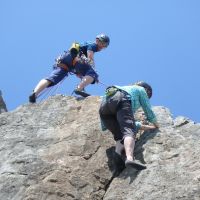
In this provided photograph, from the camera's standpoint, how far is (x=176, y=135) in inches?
451

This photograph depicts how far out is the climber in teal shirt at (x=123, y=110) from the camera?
10852mm

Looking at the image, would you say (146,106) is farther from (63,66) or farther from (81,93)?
(63,66)

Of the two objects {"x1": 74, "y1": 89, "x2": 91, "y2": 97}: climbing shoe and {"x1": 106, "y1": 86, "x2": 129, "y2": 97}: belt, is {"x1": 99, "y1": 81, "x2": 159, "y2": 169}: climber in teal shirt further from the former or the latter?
{"x1": 74, "y1": 89, "x2": 91, "y2": 97}: climbing shoe

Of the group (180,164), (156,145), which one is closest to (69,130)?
(156,145)

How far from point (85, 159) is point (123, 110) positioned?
4.42 ft

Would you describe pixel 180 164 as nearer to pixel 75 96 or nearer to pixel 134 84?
pixel 134 84

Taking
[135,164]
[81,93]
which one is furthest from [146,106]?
[81,93]

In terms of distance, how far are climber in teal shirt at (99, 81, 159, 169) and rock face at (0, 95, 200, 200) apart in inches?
19.2

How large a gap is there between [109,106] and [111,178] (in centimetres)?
151

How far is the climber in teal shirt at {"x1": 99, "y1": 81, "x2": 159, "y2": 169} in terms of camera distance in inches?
427

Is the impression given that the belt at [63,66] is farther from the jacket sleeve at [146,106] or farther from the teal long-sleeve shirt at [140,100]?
the jacket sleeve at [146,106]

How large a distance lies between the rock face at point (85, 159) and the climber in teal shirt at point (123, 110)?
1.60ft

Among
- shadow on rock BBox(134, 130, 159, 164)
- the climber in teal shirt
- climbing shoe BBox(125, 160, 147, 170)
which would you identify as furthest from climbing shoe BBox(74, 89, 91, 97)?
climbing shoe BBox(125, 160, 147, 170)

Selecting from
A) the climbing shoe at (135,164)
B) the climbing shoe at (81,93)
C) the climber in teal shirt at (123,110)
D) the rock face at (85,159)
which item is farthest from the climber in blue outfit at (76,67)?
the climbing shoe at (135,164)
